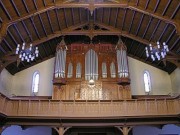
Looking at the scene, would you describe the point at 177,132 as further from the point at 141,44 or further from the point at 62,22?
the point at 62,22

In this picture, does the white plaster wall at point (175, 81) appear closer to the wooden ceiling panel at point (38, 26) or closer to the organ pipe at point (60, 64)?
the organ pipe at point (60, 64)

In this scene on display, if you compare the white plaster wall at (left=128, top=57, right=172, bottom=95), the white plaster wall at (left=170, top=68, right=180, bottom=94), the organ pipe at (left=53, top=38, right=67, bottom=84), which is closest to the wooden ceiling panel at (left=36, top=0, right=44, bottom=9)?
the organ pipe at (left=53, top=38, right=67, bottom=84)

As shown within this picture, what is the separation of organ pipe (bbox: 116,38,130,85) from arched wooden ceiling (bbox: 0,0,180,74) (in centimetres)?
113

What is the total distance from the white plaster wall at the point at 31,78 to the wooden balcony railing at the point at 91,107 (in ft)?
13.6

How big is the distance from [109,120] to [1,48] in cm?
922

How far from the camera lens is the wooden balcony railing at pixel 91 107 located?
16547 mm

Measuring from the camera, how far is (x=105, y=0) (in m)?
16.9

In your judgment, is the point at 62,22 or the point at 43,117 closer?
the point at 43,117

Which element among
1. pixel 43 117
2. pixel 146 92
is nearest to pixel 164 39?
pixel 146 92

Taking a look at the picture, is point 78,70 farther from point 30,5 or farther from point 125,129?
point 30,5

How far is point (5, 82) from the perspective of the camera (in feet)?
66.0

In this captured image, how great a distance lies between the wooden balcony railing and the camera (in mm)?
16547

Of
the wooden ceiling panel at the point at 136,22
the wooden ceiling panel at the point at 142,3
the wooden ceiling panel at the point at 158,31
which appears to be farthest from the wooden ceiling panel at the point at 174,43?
the wooden ceiling panel at the point at 142,3

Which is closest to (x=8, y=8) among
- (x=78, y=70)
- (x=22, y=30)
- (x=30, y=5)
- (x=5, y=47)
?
(x=30, y=5)
